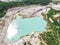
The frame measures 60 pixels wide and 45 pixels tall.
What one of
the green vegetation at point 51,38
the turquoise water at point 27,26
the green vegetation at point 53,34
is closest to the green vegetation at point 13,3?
the turquoise water at point 27,26

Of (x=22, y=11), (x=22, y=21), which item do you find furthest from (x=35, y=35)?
(x=22, y=11)

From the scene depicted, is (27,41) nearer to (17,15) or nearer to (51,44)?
(51,44)

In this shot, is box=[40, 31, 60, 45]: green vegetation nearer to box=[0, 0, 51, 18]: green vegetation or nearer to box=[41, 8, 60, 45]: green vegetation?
box=[41, 8, 60, 45]: green vegetation

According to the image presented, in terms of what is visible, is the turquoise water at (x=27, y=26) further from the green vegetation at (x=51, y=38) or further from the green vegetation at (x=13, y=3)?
the green vegetation at (x=13, y=3)

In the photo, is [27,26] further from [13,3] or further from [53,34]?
[13,3]

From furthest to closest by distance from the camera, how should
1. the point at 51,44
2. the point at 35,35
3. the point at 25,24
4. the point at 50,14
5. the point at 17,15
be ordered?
the point at 17,15 < the point at 50,14 < the point at 25,24 < the point at 35,35 < the point at 51,44

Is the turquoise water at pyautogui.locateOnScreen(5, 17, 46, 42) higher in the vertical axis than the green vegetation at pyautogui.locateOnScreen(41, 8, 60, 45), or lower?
lower

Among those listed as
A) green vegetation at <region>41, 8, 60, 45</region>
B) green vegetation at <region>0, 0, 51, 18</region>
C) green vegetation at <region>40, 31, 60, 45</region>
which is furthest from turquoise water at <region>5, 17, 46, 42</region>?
green vegetation at <region>0, 0, 51, 18</region>

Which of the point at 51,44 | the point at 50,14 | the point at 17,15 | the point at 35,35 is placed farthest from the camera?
the point at 17,15

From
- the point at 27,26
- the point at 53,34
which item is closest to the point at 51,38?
the point at 53,34
